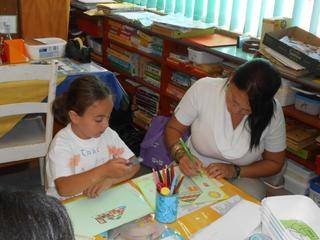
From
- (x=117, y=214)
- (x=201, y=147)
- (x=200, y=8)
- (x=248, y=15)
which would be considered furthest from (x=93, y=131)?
(x=200, y=8)

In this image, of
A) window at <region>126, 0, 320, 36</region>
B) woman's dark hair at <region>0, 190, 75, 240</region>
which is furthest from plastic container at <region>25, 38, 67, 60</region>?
woman's dark hair at <region>0, 190, 75, 240</region>

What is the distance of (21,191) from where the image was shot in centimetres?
47

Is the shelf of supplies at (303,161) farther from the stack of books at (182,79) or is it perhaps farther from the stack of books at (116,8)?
the stack of books at (116,8)

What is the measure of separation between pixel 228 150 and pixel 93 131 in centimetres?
58

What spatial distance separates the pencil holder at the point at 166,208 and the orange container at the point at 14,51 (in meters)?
1.50

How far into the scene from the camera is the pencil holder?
1064 mm

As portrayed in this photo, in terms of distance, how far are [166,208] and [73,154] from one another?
1.40ft

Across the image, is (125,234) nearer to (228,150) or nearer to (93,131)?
(93,131)

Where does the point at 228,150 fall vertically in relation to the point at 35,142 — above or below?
above

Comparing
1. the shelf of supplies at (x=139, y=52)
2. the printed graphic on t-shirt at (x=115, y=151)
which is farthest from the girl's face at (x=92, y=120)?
the shelf of supplies at (x=139, y=52)

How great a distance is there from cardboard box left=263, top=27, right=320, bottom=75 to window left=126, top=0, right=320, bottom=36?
17 centimetres

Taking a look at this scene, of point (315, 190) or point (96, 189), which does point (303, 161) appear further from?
point (96, 189)

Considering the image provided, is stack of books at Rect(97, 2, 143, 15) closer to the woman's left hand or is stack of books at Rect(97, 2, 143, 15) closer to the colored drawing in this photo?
the woman's left hand

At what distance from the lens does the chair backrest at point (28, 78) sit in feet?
5.62
